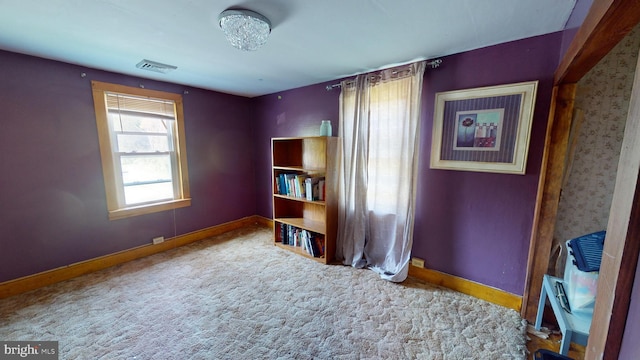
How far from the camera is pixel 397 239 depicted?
7.76 feet

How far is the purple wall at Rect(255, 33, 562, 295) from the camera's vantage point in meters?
1.72

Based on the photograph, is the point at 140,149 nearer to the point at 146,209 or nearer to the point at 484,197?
the point at 146,209

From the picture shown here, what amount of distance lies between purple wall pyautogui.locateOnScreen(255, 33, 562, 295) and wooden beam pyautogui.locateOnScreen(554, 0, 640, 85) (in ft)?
1.53

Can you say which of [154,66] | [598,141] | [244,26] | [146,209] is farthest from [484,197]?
[146,209]

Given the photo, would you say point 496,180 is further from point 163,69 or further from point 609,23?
point 163,69

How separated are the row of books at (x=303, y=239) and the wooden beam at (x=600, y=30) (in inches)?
97.3

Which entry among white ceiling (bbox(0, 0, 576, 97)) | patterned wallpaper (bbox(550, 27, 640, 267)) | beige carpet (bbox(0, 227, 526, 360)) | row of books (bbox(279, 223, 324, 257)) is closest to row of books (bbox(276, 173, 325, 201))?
row of books (bbox(279, 223, 324, 257))

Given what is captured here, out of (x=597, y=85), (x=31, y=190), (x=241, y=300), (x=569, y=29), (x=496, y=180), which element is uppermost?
(x=569, y=29)

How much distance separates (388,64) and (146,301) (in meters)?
3.11

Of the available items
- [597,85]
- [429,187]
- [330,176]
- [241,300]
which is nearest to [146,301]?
[241,300]

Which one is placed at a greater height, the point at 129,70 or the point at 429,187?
the point at 129,70

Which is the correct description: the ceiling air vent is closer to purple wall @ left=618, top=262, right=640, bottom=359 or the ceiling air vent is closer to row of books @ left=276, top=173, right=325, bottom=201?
row of books @ left=276, top=173, right=325, bottom=201

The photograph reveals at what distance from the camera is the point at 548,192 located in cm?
166

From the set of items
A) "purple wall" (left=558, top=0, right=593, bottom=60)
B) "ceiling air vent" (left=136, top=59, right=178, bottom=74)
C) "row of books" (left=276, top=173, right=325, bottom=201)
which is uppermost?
"ceiling air vent" (left=136, top=59, right=178, bottom=74)
